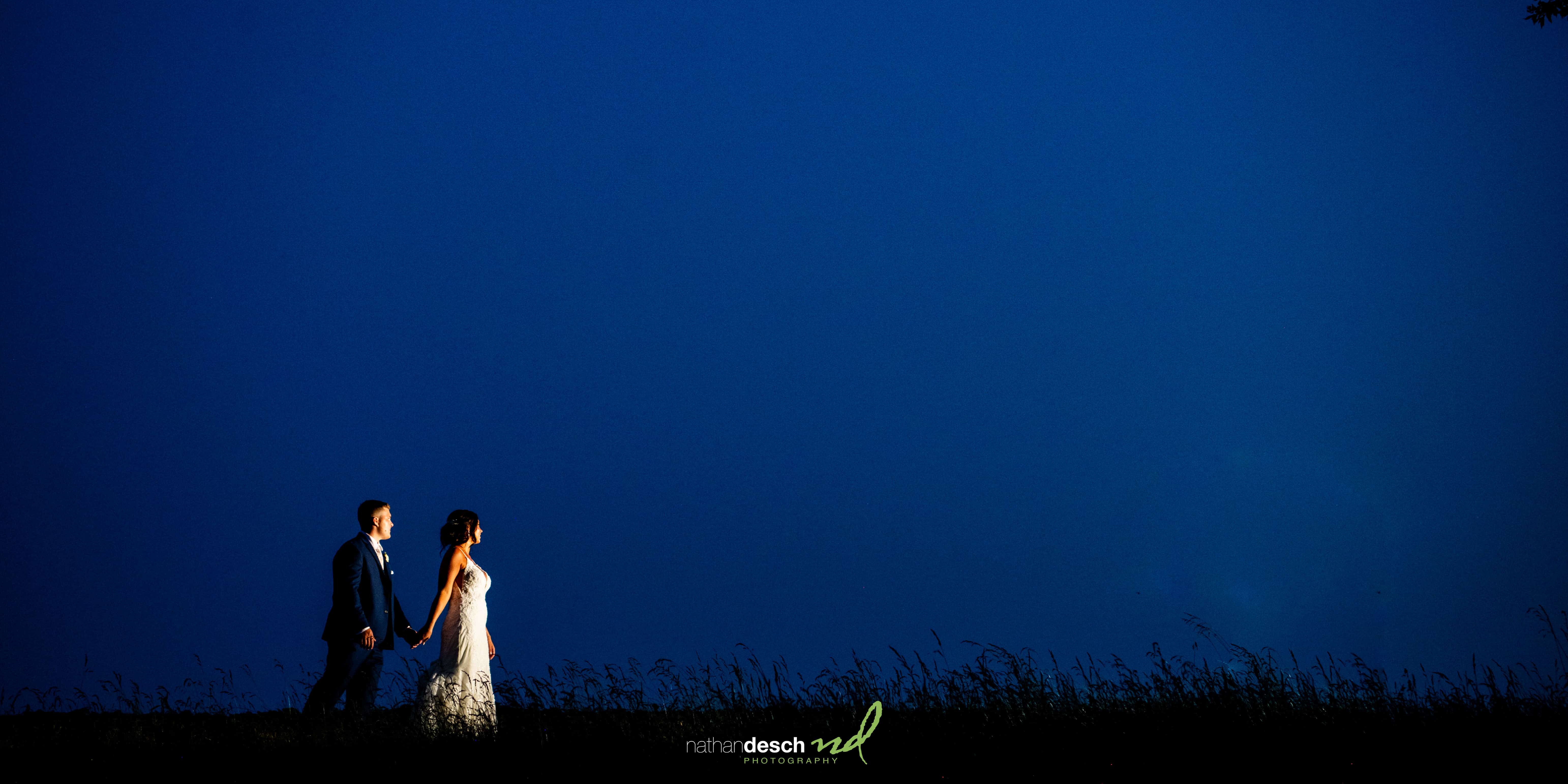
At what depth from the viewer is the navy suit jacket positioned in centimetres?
616

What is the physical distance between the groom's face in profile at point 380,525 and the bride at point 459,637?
0.62 meters

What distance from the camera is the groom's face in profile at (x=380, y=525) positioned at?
6.45m

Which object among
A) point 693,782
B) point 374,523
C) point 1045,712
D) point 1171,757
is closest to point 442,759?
point 693,782

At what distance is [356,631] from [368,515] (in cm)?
81

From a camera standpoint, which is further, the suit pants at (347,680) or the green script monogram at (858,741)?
the suit pants at (347,680)

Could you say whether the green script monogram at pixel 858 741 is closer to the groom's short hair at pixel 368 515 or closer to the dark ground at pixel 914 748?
the dark ground at pixel 914 748

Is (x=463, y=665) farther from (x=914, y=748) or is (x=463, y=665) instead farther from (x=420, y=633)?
(x=914, y=748)

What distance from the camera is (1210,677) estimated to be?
18.6 ft

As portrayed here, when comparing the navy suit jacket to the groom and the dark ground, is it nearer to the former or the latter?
the groom

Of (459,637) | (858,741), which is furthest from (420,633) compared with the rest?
(858,741)

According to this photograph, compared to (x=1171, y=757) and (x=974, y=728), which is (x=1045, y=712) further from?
(x=1171, y=757)

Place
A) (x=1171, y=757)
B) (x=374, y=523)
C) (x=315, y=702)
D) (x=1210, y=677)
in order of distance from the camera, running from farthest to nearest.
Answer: (x=374, y=523), (x=315, y=702), (x=1210, y=677), (x=1171, y=757)

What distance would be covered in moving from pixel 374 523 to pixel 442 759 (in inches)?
80.9

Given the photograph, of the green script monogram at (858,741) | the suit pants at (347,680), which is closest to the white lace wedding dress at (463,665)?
the suit pants at (347,680)
